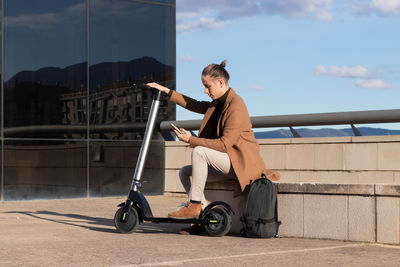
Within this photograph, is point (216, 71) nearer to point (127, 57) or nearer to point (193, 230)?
point (193, 230)

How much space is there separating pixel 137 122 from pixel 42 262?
9.69 meters

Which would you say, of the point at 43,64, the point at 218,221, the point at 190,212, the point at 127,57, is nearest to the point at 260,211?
the point at 218,221

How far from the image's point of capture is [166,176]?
49.2 ft

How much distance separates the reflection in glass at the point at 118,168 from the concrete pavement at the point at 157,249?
5.88 meters

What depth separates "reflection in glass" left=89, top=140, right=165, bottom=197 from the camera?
555 inches

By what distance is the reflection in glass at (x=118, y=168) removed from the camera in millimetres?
14094

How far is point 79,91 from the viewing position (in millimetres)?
13859

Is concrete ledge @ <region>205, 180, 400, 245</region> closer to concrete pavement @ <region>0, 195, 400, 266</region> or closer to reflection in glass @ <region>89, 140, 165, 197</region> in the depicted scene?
concrete pavement @ <region>0, 195, 400, 266</region>

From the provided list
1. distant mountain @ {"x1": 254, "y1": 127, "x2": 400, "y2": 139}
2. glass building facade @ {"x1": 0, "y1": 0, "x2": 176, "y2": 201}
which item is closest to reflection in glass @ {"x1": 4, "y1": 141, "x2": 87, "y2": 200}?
glass building facade @ {"x1": 0, "y1": 0, "x2": 176, "y2": 201}

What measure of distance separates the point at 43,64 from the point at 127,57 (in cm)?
190

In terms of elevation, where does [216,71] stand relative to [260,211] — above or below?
above

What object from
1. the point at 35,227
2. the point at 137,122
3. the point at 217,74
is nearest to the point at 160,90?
the point at 217,74

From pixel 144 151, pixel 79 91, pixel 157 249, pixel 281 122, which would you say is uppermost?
pixel 79 91

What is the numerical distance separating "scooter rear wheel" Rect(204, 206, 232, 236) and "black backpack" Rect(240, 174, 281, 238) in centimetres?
18
